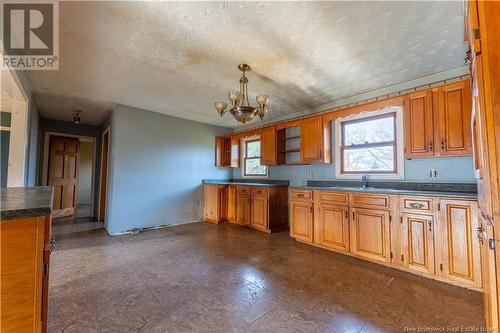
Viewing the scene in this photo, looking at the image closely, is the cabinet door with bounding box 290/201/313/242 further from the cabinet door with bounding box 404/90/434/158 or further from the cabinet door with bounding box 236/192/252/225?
the cabinet door with bounding box 404/90/434/158

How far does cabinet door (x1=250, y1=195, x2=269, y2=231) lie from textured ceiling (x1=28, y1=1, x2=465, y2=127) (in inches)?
79.1

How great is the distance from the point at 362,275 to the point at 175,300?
6.54ft

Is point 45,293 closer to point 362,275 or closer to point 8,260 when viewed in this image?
point 8,260

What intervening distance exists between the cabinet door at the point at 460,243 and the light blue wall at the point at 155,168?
14.8 feet

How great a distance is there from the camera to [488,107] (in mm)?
938

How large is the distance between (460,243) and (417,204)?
50cm

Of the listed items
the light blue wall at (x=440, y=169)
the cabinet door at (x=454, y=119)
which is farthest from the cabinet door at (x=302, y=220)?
the cabinet door at (x=454, y=119)

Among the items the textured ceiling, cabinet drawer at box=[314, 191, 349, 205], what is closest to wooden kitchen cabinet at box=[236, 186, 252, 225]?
cabinet drawer at box=[314, 191, 349, 205]

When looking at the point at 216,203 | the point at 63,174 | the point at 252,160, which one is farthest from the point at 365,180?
the point at 63,174

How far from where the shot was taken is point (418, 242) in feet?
8.05

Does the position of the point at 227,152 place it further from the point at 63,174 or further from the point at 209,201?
the point at 63,174

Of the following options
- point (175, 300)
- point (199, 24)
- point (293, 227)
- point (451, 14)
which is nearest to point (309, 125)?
point (293, 227)

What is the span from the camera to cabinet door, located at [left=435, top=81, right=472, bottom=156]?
2.38 m

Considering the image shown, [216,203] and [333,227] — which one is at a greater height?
[216,203]
